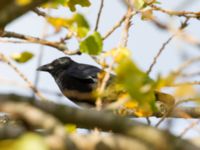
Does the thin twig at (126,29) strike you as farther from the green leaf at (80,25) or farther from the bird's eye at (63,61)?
the bird's eye at (63,61)

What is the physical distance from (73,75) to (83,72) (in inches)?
5.2

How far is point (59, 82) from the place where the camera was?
7094 mm

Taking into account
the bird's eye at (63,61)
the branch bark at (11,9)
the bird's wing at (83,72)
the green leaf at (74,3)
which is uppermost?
the branch bark at (11,9)

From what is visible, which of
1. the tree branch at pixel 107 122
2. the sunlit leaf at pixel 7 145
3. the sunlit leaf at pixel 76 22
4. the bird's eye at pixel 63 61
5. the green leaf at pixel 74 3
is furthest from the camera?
the bird's eye at pixel 63 61

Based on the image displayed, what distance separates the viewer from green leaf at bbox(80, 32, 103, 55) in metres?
2.51

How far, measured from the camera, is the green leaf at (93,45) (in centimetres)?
251

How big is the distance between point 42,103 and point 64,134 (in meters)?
0.21

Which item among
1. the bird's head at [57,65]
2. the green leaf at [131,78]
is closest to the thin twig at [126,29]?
the green leaf at [131,78]

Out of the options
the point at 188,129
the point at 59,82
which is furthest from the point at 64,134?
the point at 59,82

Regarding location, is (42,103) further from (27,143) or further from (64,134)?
(27,143)

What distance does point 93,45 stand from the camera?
8.33 feet

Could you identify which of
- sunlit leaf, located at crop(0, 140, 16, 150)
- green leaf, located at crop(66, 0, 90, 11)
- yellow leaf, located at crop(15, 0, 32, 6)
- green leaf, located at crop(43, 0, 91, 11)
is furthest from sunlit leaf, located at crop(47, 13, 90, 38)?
sunlit leaf, located at crop(0, 140, 16, 150)

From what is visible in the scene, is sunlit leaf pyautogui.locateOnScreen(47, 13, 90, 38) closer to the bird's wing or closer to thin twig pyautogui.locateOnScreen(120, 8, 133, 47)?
thin twig pyautogui.locateOnScreen(120, 8, 133, 47)

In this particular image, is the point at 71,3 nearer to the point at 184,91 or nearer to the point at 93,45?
the point at 93,45
